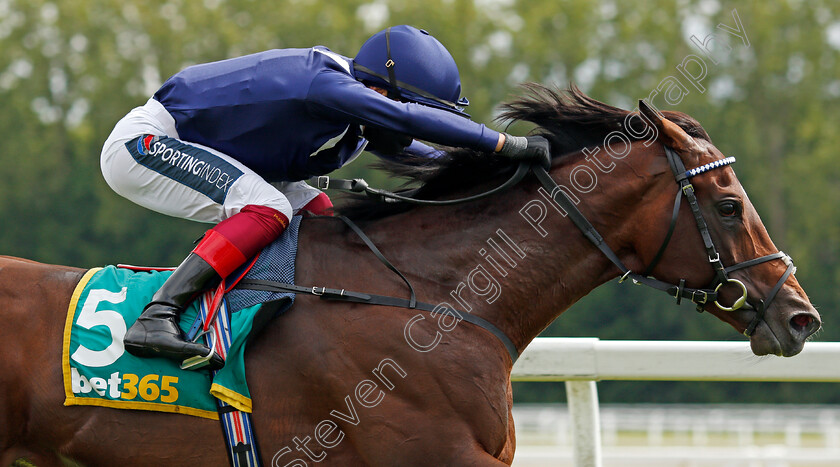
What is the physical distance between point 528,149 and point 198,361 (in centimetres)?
145

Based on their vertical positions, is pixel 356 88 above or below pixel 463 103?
below

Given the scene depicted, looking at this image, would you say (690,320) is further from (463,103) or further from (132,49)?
(463,103)

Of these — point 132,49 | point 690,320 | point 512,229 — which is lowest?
point 512,229

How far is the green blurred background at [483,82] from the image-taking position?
2986cm

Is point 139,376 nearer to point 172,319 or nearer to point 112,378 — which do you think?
point 112,378

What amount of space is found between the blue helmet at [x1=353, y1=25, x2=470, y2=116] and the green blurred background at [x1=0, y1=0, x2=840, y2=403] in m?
24.1

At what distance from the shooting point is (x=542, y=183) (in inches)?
144

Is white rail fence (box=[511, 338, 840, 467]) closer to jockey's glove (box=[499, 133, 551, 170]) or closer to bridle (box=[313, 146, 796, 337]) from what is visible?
bridle (box=[313, 146, 796, 337])

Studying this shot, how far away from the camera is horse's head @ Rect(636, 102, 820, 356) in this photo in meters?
3.50

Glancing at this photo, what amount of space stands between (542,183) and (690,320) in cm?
2608

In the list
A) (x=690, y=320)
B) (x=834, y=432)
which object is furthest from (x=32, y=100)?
(x=834, y=432)

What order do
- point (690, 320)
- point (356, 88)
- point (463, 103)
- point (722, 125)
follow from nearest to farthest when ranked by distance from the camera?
point (356, 88)
point (463, 103)
point (690, 320)
point (722, 125)

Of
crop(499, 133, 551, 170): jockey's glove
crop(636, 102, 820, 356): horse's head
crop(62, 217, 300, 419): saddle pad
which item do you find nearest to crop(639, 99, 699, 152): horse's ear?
crop(636, 102, 820, 356): horse's head

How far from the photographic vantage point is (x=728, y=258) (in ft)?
11.6
